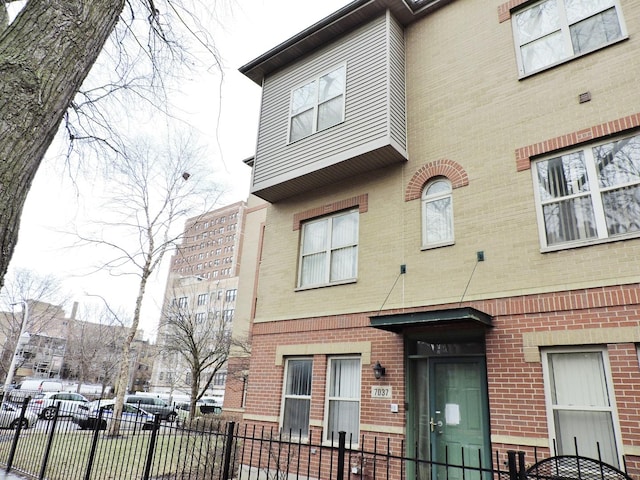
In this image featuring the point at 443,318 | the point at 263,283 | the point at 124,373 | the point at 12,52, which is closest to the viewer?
the point at 12,52

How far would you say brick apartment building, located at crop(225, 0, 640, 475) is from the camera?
6.73m

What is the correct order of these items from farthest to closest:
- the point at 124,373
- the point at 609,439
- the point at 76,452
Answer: the point at 124,373 < the point at 76,452 < the point at 609,439

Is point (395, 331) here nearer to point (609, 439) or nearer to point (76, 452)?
point (609, 439)

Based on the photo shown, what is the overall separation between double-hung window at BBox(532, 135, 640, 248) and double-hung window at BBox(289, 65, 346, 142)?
4.86 meters

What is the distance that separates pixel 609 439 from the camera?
6160 millimetres

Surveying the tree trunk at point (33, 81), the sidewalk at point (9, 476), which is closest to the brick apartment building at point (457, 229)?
the sidewalk at point (9, 476)

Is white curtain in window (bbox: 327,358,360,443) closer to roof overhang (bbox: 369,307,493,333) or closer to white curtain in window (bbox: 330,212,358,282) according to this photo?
roof overhang (bbox: 369,307,493,333)

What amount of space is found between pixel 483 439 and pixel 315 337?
394 centimetres

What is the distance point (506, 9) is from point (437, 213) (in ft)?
14.6

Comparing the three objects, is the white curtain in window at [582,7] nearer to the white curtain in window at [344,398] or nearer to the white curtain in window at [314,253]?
the white curtain in window at [314,253]

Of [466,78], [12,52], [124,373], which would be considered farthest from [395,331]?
[124,373]

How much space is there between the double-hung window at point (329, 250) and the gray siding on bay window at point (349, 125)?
1005 millimetres

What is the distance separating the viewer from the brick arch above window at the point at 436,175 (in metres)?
8.66

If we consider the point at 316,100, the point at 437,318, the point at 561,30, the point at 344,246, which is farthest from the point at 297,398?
the point at 561,30
